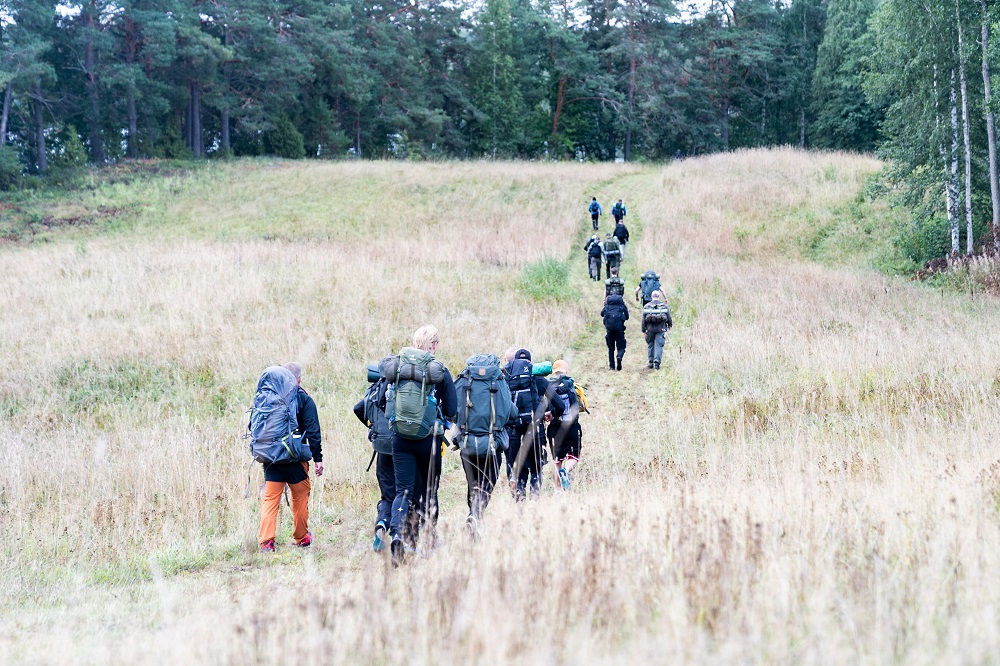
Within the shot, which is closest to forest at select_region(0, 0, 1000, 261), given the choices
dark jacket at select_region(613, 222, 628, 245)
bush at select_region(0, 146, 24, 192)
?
bush at select_region(0, 146, 24, 192)

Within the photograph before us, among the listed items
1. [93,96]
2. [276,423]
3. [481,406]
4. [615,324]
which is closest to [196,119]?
[93,96]

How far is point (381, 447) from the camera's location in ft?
20.1

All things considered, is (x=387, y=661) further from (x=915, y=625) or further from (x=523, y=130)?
(x=523, y=130)

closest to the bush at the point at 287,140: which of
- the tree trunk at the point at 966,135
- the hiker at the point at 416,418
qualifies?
the tree trunk at the point at 966,135

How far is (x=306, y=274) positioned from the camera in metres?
18.5

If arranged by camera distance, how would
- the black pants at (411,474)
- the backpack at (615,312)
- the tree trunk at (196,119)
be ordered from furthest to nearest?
the tree trunk at (196,119) → the backpack at (615,312) → the black pants at (411,474)

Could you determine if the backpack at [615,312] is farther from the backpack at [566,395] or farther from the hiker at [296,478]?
the hiker at [296,478]

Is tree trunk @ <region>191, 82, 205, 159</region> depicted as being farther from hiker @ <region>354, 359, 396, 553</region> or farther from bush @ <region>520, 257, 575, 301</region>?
hiker @ <region>354, 359, 396, 553</region>

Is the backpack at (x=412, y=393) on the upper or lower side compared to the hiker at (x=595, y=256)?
lower

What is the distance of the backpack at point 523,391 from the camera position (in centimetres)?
725

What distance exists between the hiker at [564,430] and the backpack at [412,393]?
5.86 feet

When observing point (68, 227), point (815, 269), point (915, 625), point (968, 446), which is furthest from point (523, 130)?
point (915, 625)

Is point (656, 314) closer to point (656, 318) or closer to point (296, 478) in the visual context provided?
point (656, 318)

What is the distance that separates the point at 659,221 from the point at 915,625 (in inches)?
922
